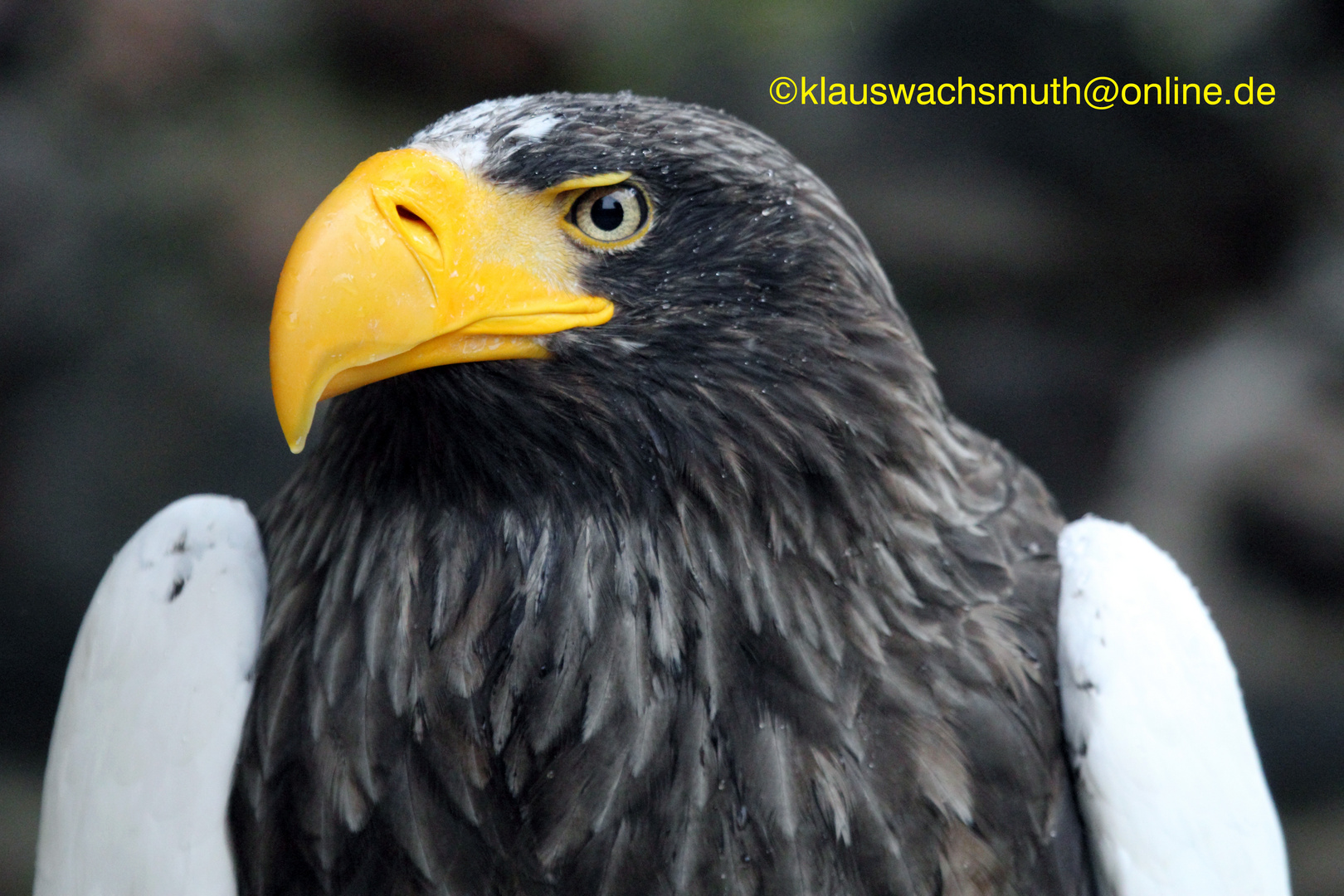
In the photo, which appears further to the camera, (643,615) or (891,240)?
(891,240)

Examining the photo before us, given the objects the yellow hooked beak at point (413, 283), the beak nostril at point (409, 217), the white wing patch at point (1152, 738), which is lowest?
the white wing patch at point (1152, 738)

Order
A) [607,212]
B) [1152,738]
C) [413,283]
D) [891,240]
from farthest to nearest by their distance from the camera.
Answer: [891,240]
[1152,738]
[607,212]
[413,283]

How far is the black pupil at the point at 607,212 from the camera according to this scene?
1.43m

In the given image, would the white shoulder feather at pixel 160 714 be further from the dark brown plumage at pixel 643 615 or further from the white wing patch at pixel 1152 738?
the white wing patch at pixel 1152 738

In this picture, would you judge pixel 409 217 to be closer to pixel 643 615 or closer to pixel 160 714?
pixel 643 615

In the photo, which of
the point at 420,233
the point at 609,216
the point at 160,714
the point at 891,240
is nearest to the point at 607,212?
the point at 609,216

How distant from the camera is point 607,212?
1.44 meters

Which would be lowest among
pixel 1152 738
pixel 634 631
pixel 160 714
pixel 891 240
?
pixel 1152 738

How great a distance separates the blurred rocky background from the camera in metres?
3.69

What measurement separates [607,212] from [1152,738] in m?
1.03

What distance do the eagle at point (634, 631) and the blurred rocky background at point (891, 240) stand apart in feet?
7.78

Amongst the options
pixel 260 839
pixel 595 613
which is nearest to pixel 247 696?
pixel 260 839

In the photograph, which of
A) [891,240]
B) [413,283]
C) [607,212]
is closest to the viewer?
[413,283]

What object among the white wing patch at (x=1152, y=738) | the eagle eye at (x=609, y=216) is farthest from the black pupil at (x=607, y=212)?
the white wing patch at (x=1152, y=738)
